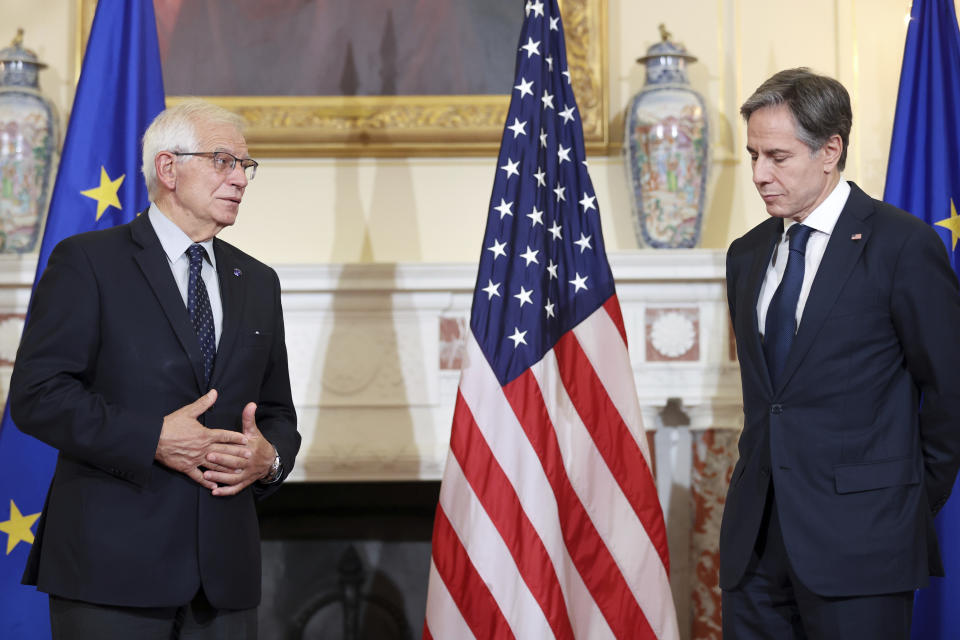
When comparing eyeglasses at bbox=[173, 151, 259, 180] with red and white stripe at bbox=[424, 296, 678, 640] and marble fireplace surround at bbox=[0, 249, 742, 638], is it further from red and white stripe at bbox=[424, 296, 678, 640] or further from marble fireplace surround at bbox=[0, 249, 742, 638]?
marble fireplace surround at bbox=[0, 249, 742, 638]

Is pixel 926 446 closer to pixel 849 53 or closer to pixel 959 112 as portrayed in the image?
pixel 959 112

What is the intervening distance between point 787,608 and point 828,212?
84 centimetres

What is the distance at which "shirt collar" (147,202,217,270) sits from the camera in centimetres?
222

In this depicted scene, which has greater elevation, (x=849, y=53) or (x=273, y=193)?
(x=849, y=53)

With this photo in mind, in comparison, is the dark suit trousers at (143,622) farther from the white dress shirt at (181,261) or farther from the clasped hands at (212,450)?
the white dress shirt at (181,261)

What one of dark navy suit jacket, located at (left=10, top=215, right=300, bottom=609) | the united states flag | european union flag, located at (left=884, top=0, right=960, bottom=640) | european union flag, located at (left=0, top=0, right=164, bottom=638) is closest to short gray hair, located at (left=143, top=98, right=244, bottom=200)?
dark navy suit jacket, located at (left=10, top=215, right=300, bottom=609)

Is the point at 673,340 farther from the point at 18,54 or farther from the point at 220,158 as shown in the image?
the point at 18,54

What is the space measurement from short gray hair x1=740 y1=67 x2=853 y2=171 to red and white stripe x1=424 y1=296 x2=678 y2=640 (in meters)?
1.00

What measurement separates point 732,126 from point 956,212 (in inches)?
42.9

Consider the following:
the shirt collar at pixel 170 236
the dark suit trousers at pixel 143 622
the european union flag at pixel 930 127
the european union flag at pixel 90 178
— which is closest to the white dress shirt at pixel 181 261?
the shirt collar at pixel 170 236

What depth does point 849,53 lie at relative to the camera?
4004 millimetres

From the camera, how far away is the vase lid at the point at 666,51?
3738 millimetres

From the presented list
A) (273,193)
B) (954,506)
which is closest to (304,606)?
(273,193)

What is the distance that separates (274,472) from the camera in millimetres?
2273
